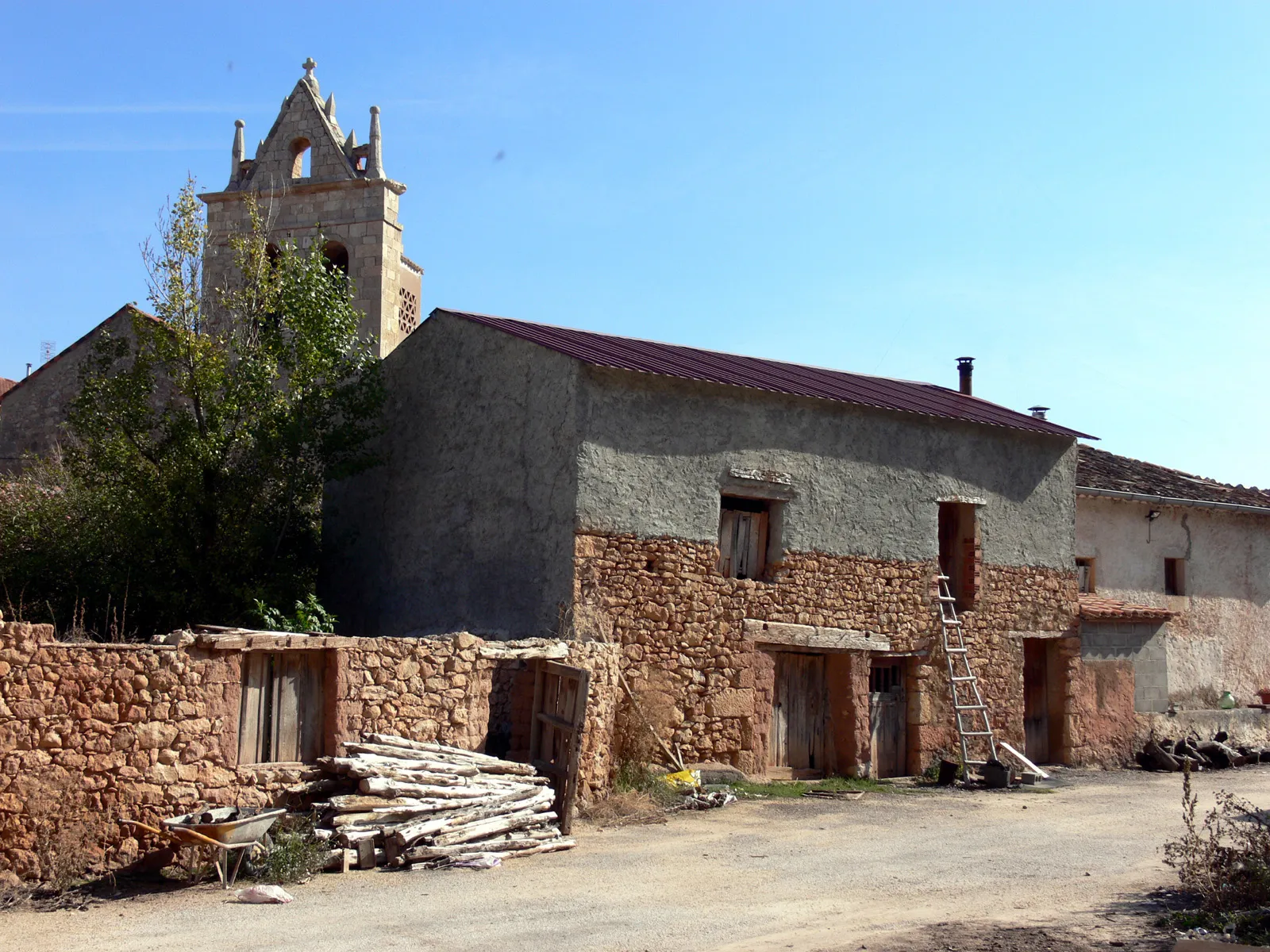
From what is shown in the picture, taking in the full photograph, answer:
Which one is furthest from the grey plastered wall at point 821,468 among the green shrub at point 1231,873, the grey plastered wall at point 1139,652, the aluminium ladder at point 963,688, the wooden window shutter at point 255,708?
the green shrub at point 1231,873

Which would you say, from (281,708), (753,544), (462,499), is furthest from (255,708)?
(753,544)

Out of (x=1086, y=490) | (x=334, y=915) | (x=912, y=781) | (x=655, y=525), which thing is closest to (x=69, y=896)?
(x=334, y=915)

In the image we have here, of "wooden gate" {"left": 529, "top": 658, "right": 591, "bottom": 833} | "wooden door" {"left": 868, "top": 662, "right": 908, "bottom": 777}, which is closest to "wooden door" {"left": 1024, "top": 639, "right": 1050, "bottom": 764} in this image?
"wooden door" {"left": 868, "top": 662, "right": 908, "bottom": 777}

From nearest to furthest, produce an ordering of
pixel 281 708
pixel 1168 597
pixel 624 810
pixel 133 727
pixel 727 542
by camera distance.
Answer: pixel 133 727, pixel 281 708, pixel 624 810, pixel 727 542, pixel 1168 597

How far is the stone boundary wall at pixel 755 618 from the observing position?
46.4ft

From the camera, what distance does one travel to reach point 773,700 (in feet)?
50.8

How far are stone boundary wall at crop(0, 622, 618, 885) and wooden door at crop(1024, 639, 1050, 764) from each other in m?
10.3

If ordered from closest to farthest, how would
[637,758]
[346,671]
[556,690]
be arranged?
[346,671] < [556,690] < [637,758]

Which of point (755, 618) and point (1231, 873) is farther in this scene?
point (755, 618)

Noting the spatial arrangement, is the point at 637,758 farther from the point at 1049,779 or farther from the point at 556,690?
the point at 1049,779

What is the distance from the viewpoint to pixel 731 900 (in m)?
9.16

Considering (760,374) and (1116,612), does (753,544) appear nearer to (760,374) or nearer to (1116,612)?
(760,374)

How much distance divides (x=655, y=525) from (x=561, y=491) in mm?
1193

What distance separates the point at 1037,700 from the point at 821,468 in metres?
5.47
